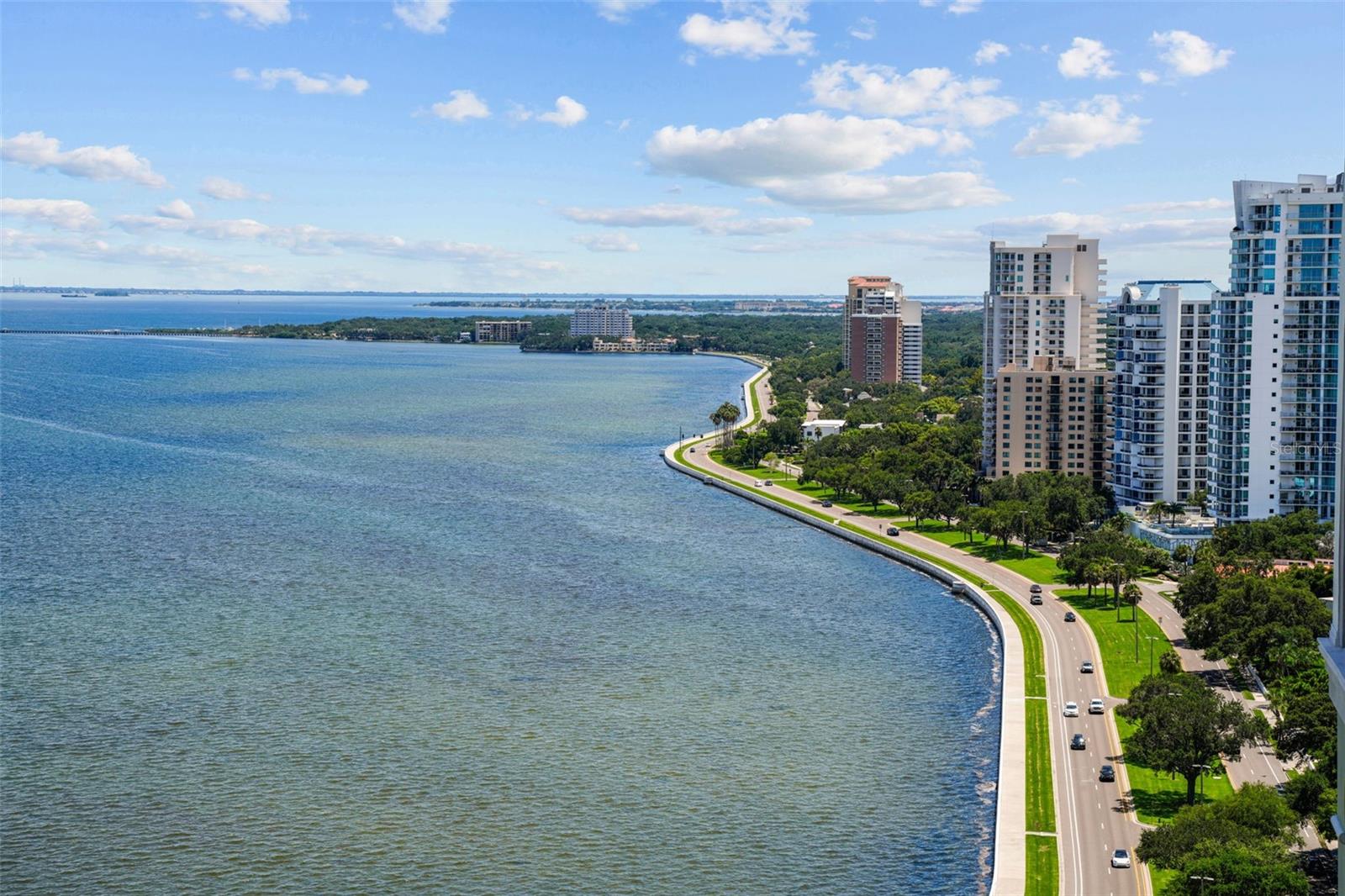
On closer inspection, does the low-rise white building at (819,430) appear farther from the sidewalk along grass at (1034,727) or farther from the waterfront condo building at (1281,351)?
the waterfront condo building at (1281,351)

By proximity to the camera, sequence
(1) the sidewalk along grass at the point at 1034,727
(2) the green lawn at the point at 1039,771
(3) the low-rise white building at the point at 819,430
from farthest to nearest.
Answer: (3) the low-rise white building at the point at 819,430 < (2) the green lawn at the point at 1039,771 < (1) the sidewalk along grass at the point at 1034,727

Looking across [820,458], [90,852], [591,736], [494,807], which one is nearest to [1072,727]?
[591,736]

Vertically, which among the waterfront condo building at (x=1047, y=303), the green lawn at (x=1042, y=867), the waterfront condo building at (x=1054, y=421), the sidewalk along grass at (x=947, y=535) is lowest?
the green lawn at (x=1042, y=867)

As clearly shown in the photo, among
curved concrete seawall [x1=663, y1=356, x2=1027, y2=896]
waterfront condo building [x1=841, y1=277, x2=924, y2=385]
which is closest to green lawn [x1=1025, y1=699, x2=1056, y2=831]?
curved concrete seawall [x1=663, y1=356, x2=1027, y2=896]

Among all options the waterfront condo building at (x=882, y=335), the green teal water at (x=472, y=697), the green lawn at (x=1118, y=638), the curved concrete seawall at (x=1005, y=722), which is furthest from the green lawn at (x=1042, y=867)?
the waterfront condo building at (x=882, y=335)

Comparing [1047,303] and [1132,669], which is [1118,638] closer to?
[1132,669]

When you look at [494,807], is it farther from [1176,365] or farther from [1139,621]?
[1176,365]
